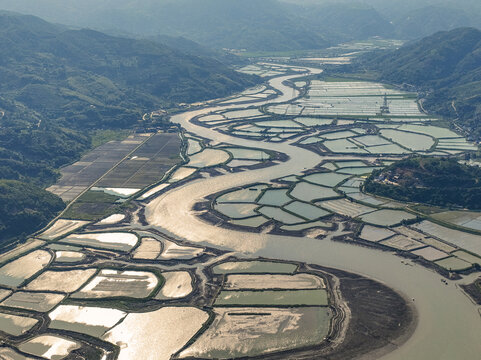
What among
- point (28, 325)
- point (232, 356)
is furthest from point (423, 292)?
point (28, 325)

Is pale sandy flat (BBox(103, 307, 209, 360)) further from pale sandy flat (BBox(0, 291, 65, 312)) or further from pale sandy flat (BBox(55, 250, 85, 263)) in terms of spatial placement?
pale sandy flat (BBox(55, 250, 85, 263))

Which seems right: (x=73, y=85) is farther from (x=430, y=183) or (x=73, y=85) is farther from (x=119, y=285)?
(x=430, y=183)

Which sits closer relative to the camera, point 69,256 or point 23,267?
point 23,267

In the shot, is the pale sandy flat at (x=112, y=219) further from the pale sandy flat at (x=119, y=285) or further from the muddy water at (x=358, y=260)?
the pale sandy flat at (x=119, y=285)

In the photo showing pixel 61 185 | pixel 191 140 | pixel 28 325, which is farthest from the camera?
pixel 191 140

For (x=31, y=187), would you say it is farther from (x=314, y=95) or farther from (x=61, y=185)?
(x=314, y=95)

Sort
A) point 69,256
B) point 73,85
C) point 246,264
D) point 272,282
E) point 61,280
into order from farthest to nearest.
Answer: point 73,85
point 69,256
point 246,264
point 61,280
point 272,282

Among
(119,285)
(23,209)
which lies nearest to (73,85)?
(23,209)
